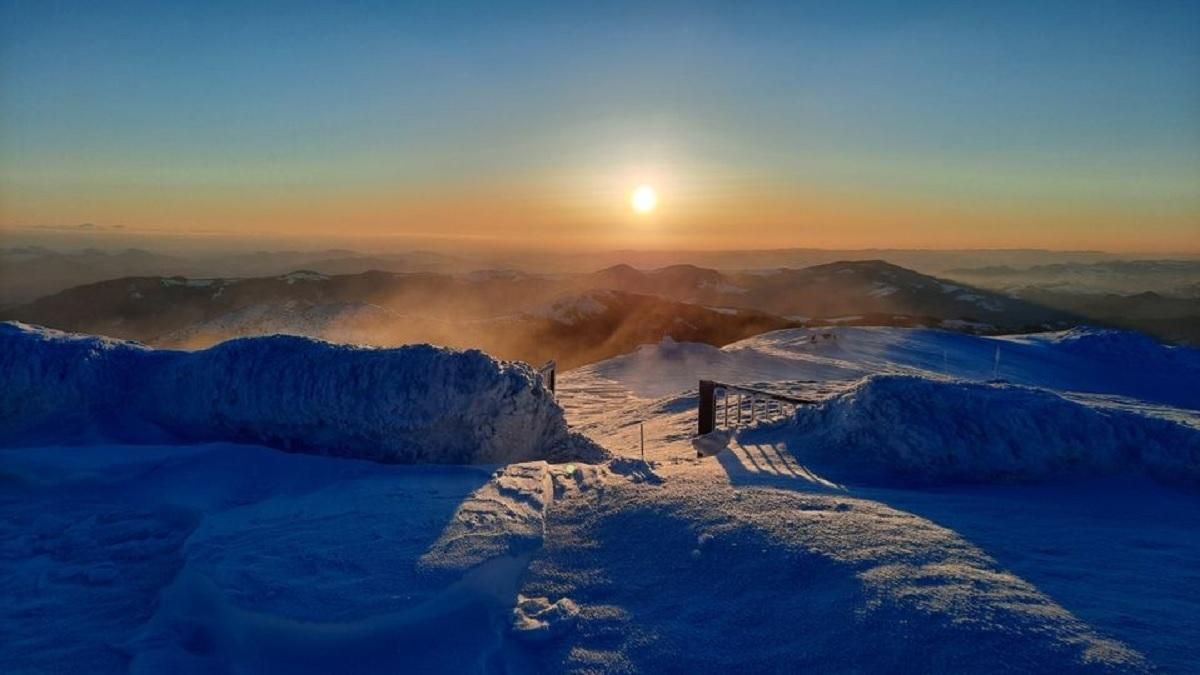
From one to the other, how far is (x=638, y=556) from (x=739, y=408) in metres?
5.96

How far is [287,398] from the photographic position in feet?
22.2

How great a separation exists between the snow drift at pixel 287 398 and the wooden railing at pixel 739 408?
320 centimetres

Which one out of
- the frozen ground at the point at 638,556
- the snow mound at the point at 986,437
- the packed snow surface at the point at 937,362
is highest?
the snow mound at the point at 986,437

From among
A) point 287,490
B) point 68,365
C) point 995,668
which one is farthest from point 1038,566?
point 68,365

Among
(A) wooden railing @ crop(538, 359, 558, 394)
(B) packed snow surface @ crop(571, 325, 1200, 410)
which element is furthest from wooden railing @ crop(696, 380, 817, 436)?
(B) packed snow surface @ crop(571, 325, 1200, 410)

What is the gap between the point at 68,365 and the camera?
7215 millimetres

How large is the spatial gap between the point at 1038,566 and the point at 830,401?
160 inches

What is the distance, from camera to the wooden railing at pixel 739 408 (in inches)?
390

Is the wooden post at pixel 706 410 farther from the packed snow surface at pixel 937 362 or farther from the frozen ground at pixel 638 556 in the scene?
the packed snow surface at pixel 937 362

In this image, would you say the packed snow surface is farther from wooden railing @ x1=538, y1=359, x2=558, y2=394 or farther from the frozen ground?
the frozen ground

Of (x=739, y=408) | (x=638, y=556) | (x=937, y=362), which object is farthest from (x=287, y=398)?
(x=937, y=362)

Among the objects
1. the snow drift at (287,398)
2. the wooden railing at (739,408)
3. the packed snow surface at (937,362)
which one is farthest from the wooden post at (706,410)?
the packed snow surface at (937,362)

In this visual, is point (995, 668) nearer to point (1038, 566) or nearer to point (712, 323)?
point (1038, 566)

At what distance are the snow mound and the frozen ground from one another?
0.02m
